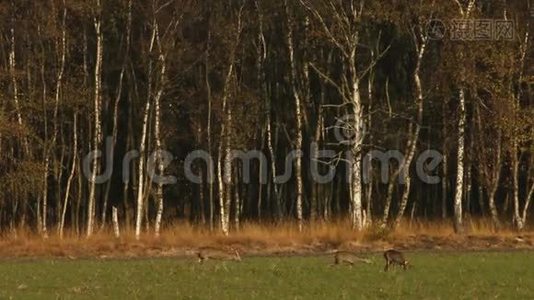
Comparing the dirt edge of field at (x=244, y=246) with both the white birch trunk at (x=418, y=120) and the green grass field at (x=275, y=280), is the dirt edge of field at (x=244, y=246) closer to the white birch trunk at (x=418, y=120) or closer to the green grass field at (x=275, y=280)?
the white birch trunk at (x=418, y=120)

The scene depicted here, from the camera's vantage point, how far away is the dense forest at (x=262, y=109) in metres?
45.2

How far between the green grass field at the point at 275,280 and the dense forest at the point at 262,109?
52.5 feet

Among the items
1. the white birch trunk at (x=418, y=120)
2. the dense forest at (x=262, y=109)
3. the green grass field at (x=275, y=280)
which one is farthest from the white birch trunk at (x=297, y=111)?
the green grass field at (x=275, y=280)

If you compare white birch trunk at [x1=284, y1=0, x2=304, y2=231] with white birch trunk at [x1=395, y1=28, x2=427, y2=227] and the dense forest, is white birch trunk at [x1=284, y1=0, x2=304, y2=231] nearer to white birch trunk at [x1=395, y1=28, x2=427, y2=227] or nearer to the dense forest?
the dense forest

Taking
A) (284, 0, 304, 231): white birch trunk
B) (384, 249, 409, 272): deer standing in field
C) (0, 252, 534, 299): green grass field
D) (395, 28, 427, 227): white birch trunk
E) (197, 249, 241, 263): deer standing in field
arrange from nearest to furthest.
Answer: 1. (0, 252, 534, 299): green grass field
2. (384, 249, 409, 272): deer standing in field
3. (197, 249, 241, 263): deer standing in field
4. (395, 28, 427, 227): white birch trunk
5. (284, 0, 304, 231): white birch trunk

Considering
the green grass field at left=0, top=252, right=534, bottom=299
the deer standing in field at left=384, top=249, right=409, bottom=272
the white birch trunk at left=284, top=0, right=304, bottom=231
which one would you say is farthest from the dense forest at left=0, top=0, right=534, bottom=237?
the deer standing in field at left=384, top=249, right=409, bottom=272

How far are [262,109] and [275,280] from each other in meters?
32.7

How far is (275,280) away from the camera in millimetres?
23172

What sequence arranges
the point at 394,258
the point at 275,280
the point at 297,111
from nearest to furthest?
the point at 275,280 < the point at 394,258 < the point at 297,111

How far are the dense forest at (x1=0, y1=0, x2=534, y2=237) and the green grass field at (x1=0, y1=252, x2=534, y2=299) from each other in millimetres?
15996

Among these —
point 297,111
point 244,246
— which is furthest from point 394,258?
point 297,111

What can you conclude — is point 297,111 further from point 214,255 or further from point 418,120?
point 214,255

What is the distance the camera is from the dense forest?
A: 45188mm

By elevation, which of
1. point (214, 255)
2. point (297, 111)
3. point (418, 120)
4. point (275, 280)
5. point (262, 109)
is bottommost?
point (275, 280)
